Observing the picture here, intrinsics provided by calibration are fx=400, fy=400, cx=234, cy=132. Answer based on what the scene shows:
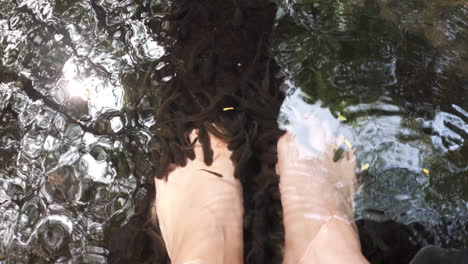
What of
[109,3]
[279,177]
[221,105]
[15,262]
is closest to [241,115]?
[221,105]

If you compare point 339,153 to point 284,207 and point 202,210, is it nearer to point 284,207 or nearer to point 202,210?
point 284,207

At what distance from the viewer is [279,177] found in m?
1.40

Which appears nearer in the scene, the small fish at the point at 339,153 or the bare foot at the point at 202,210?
the bare foot at the point at 202,210

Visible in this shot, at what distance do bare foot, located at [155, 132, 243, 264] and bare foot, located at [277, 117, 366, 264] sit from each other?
6.7 inches

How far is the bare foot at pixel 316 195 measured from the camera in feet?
3.97

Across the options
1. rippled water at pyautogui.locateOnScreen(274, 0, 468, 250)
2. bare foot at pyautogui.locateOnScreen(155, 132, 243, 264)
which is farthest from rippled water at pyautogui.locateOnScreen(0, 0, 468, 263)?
bare foot at pyautogui.locateOnScreen(155, 132, 243, 264)

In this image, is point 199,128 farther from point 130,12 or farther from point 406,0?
point 406,0

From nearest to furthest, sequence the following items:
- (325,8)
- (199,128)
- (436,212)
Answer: (436,212) → (199,128) → (325,8)

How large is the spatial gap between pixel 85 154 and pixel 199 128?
0.41m

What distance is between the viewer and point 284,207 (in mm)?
1341

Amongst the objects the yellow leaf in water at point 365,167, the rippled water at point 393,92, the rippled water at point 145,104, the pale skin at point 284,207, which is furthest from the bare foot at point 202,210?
the yellow leaf in water at point 365,167

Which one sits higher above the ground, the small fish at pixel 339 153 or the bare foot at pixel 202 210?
the small fish at pixel 339 153

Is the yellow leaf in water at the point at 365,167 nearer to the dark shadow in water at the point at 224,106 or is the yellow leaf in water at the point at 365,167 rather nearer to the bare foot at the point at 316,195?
the bare foot at the point at 316,195

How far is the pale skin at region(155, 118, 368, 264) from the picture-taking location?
1.18m
